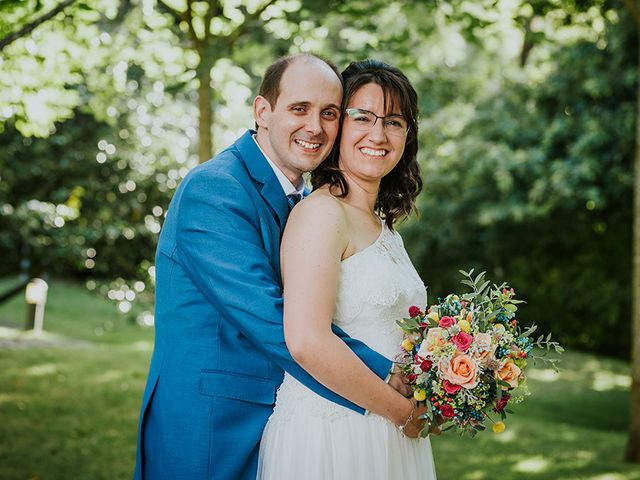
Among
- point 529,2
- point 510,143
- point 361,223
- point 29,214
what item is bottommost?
point 361,223

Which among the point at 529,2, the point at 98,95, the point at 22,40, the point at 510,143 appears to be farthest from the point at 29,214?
the point at 510,143

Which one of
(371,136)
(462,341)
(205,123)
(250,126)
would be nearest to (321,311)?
(462,341)

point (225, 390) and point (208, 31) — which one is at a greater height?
point (208, 31)

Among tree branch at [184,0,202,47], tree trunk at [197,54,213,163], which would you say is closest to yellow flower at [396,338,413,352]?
tree trunk at [197,54,213,163]

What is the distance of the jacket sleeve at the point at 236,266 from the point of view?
2.57 metres

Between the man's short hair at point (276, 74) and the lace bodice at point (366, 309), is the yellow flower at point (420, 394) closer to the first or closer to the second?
the lace bodice at point (366, 309)

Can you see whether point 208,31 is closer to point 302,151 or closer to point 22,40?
point 22,40

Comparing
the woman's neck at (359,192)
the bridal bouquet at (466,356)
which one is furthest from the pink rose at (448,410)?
the woman's neck at (359,192)

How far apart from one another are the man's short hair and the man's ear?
18mm

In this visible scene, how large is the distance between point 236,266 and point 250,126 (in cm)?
474

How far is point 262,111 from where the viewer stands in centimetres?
316

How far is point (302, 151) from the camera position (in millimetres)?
3002

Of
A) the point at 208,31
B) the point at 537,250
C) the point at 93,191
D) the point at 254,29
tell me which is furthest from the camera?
the point at 537,250

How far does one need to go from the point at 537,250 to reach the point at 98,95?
11.3 metres
